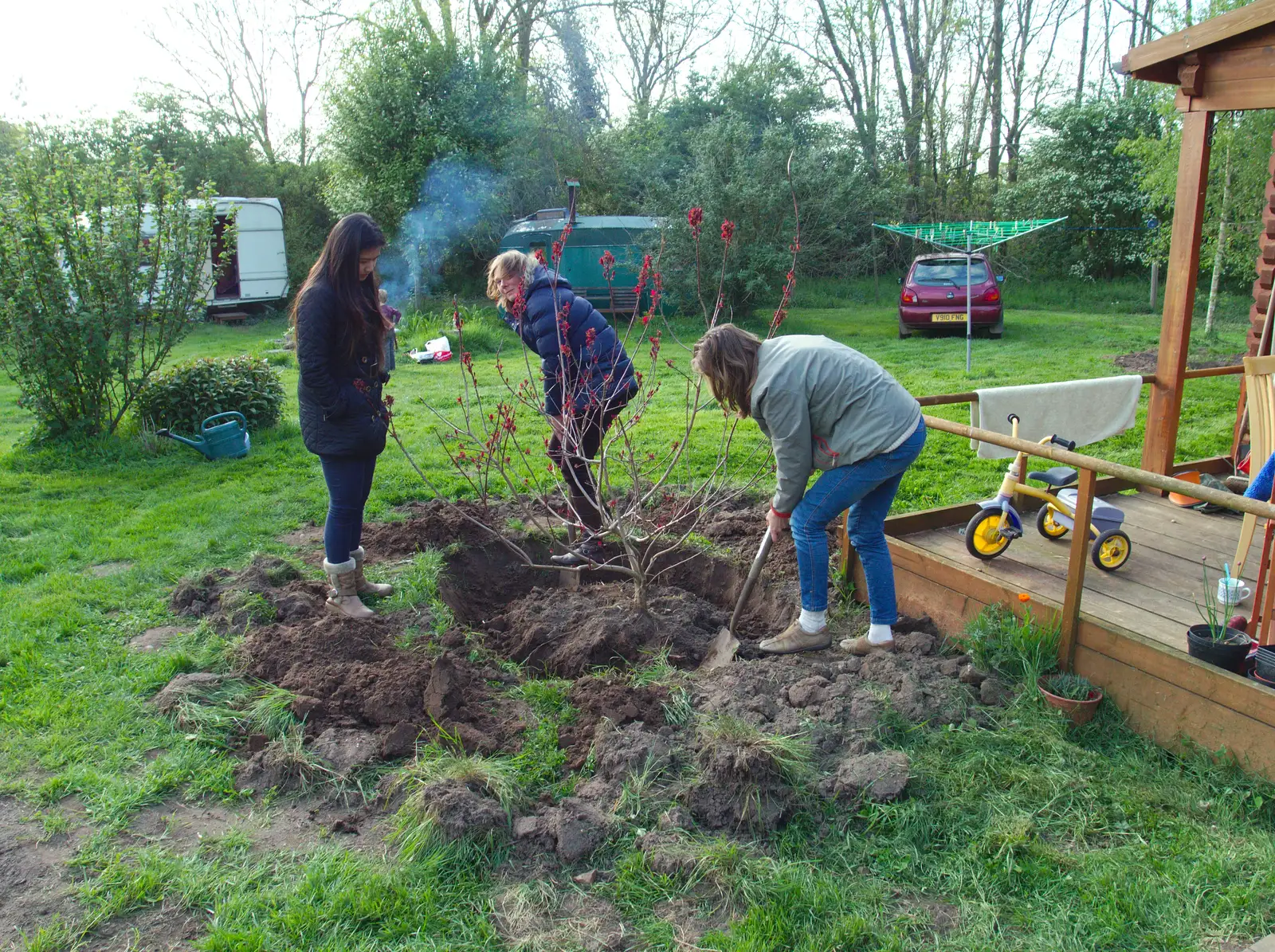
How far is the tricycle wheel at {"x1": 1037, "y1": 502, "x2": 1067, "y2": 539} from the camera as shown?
4663mm

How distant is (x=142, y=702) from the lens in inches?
147

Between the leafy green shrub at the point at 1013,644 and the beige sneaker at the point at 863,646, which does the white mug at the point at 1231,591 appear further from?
the beige sneaker at the point at 863,646

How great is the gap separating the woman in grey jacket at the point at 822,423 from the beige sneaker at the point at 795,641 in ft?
0.76

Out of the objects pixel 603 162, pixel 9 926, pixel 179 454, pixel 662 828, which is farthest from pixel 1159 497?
pixel 603 162

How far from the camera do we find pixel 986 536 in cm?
444

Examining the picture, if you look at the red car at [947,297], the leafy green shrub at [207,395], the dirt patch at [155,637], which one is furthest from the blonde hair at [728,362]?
Result: the red car at [947,297]

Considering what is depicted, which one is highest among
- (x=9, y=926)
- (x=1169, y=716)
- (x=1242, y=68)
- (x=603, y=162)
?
(x=603, y=162)

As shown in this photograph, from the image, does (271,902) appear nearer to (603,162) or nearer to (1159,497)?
(1159,497)

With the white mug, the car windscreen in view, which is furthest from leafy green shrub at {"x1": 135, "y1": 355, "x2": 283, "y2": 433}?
the car windscreen

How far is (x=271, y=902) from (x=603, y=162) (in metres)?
21.5

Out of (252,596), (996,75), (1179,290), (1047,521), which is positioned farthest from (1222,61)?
(996,75)

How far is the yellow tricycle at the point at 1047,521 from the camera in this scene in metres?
4.27

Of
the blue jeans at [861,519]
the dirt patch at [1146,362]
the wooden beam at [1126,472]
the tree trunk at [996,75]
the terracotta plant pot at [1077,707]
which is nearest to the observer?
the wooden beam at [1126,472]

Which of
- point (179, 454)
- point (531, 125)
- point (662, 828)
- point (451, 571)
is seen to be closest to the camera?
point (662, 828)
